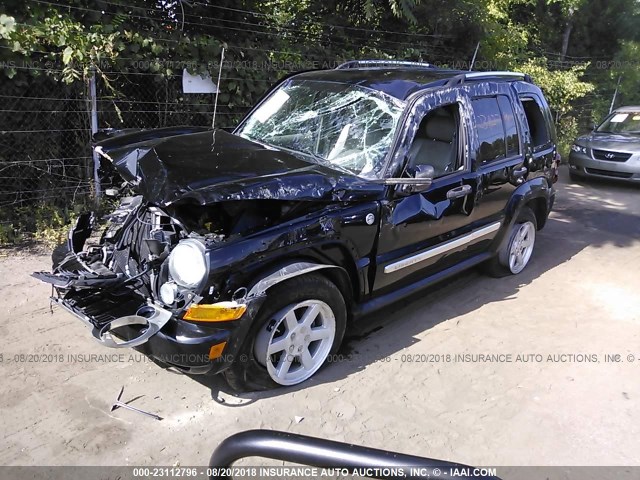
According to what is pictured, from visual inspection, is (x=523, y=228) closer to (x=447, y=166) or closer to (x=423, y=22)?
(x=447, y=166)

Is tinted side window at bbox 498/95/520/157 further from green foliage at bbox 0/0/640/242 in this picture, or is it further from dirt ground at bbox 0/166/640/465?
green foliage at bbox 0/0/640/242

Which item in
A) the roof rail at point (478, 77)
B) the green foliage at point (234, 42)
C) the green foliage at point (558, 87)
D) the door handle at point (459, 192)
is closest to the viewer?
the door handle at point (459, 192)

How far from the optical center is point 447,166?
4.50 m

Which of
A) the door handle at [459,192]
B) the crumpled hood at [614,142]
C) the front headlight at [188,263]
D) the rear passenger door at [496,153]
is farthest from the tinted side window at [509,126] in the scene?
the crumpled hood at [614,142]

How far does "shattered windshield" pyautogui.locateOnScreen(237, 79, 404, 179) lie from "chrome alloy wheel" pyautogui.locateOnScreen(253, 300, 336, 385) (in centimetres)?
107

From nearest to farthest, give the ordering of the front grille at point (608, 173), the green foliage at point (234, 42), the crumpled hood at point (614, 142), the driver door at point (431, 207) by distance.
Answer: the driver door at point (431, 207) < the green foliage at point (234, 42) < the front grille at point (608, 173) < the crumpled hood at point (614, 142)

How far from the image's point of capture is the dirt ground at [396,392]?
10.3 feet

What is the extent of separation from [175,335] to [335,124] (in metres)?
2.10

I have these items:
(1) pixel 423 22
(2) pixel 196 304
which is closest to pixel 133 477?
(2) pixel 196 304

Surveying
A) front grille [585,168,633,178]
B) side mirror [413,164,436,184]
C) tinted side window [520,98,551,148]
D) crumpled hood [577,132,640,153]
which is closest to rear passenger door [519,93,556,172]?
tinted side window [520,98,551,148]

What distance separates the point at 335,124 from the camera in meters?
4.29

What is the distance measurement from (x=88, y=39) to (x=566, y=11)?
14.3m

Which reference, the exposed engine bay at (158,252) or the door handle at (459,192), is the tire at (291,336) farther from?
the door handle at (459,192)

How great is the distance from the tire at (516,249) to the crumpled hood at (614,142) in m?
5.74
